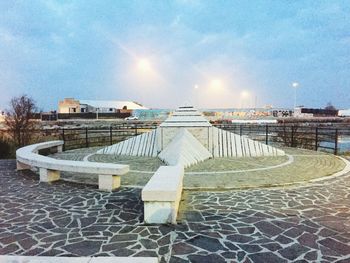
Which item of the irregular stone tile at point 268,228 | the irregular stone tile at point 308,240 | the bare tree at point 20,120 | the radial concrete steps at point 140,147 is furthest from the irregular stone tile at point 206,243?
the bare tree at point 20,120

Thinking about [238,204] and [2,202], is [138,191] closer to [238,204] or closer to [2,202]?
[238,204]

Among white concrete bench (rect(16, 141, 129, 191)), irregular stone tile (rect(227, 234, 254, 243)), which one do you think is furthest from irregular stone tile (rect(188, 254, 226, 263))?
white concrete bench (rect(16, 141, 129, 191))

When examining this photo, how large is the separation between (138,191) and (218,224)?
2562 millimetres

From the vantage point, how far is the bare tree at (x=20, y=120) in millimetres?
20766

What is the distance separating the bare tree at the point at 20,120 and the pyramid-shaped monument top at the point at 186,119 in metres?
11.9

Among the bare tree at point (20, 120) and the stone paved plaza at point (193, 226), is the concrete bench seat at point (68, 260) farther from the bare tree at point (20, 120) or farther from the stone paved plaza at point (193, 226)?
the bare tree at point (20, 120)

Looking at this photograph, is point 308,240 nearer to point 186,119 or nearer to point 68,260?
point 68,260

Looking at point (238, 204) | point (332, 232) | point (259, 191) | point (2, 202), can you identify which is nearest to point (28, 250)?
point (2, 202)

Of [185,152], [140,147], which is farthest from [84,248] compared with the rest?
[140,147]

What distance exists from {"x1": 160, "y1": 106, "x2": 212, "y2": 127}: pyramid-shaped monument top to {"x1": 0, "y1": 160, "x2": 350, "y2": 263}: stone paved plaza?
241 inches

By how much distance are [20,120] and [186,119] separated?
13476 millimetres

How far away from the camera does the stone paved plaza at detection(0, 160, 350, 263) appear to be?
414 cm

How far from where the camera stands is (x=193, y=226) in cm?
502

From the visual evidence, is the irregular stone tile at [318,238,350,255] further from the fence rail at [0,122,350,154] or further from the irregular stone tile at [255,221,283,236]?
the fence rail at [0,122,350,154]
